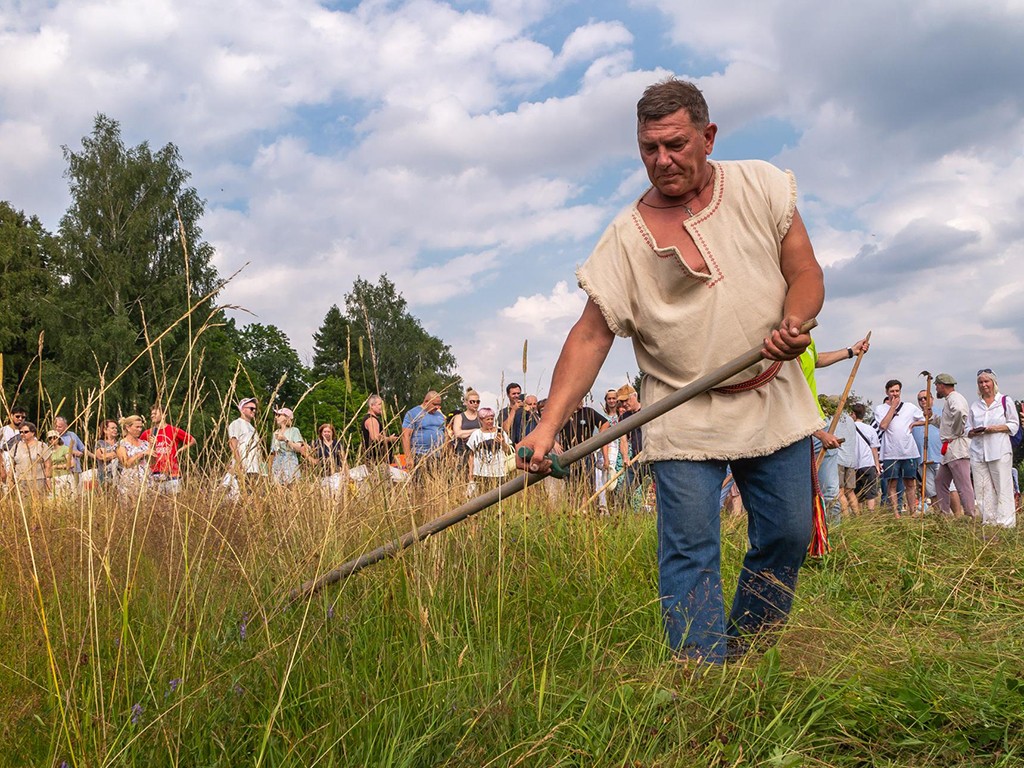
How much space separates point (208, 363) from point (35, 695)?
29981mm

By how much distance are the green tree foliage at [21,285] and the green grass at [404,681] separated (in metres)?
33.5

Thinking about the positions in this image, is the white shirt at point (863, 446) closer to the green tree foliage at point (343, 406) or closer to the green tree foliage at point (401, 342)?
the green tree foliage at point (343, 406)

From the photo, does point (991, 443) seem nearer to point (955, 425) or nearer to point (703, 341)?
point (955, 425)

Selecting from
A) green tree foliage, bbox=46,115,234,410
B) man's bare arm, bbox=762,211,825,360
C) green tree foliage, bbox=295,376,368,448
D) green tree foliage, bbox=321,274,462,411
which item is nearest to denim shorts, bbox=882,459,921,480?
green tree foliage, bbox=295,376,368,448

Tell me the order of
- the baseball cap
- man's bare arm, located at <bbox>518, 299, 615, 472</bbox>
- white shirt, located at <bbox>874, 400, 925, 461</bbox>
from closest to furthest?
man's bare arm, located at <bbox>518, 299, 615, 472</bbox> → the baseball cap → white shirt, located at <bbox>874, 400, 925, 461</bbox>

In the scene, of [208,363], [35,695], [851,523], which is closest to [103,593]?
[35,695]

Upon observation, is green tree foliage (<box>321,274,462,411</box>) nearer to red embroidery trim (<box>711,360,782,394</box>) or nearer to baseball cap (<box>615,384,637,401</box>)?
baseball cap (<box>615,384,637,401</box>)

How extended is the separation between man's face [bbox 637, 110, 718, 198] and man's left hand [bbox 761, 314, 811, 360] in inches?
23.4

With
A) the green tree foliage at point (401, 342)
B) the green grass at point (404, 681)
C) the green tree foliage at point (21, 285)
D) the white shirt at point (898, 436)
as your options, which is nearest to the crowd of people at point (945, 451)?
the white shirt at point (898, 436)

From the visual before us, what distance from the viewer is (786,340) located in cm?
296

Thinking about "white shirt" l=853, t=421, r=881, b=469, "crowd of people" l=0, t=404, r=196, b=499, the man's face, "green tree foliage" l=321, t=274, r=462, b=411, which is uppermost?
"green tree foliage" l=321, t=274, r=462, b=411

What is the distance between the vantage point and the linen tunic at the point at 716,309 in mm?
3209

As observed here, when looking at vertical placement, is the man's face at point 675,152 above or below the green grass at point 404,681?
above

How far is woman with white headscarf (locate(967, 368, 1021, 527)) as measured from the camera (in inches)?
433
